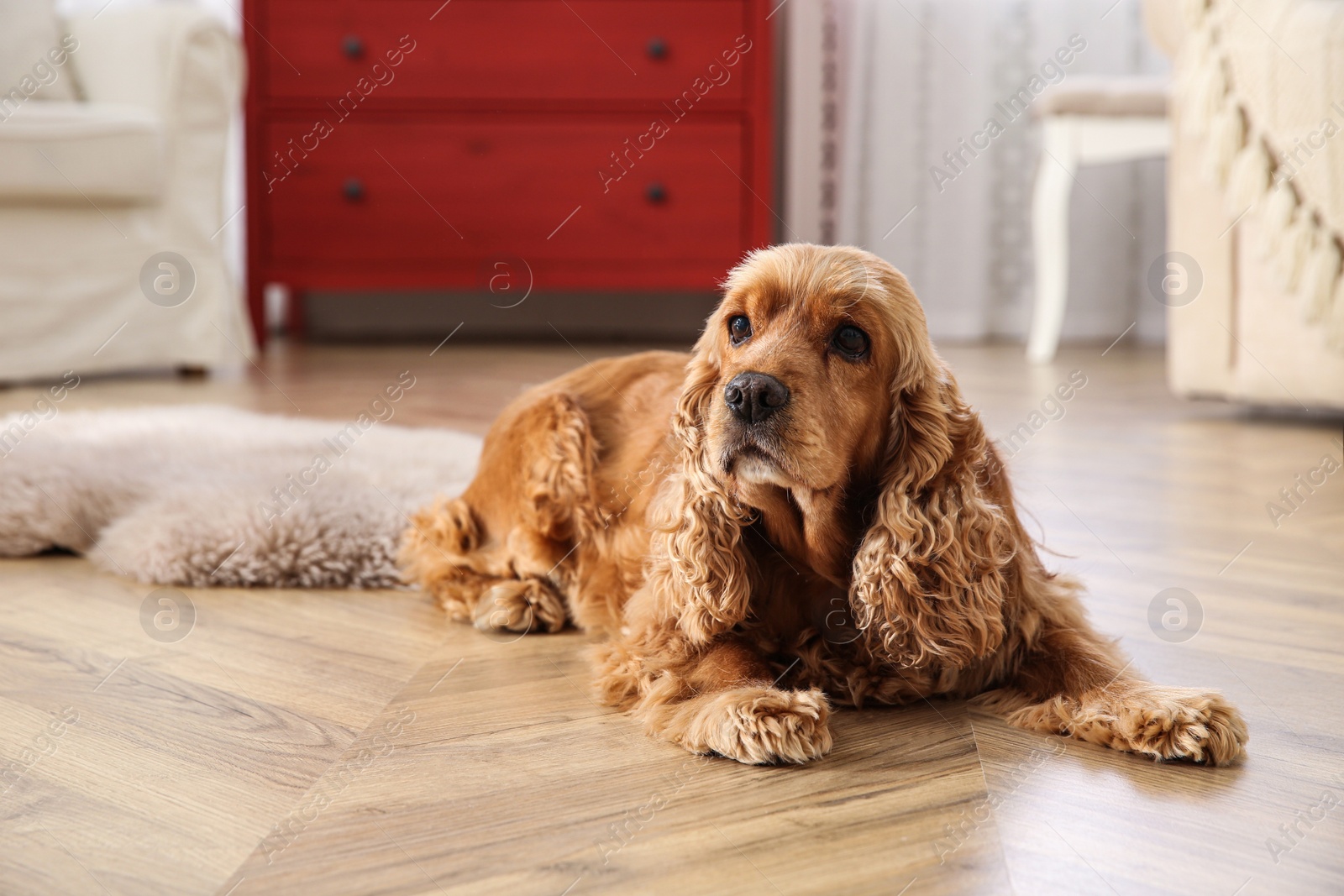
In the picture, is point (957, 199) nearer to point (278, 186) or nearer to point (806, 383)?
point (278, 186)

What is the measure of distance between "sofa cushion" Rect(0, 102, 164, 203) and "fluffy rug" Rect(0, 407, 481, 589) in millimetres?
1182

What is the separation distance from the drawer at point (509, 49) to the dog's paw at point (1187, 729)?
394 cm

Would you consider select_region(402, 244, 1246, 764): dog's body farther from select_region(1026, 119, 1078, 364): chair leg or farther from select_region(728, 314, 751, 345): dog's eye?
select_region(1026, 119, 1078, 364): chair leg

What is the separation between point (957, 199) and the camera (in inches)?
223

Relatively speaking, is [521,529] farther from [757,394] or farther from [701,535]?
[757,394]

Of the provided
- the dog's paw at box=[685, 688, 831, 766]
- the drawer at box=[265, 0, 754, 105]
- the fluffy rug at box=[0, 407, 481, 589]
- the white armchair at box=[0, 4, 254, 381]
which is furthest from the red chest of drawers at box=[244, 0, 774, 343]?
the dog's paw at box=[685, 688, 831, 766]

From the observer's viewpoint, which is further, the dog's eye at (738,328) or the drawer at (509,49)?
the drawer at (509,49)

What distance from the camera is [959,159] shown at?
5.54 meters

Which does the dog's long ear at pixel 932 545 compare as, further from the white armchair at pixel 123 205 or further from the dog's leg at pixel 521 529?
the white armchair at pixel 123 205

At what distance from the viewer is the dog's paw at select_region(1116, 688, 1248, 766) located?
1305mm

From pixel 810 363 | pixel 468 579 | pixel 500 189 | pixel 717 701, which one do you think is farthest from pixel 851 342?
pixel 500 189

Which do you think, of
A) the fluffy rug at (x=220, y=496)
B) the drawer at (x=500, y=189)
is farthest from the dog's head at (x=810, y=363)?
the drawer at (x=500, y=189)

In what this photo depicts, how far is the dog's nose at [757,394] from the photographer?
1.29 meters

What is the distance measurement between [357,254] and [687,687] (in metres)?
3.82
